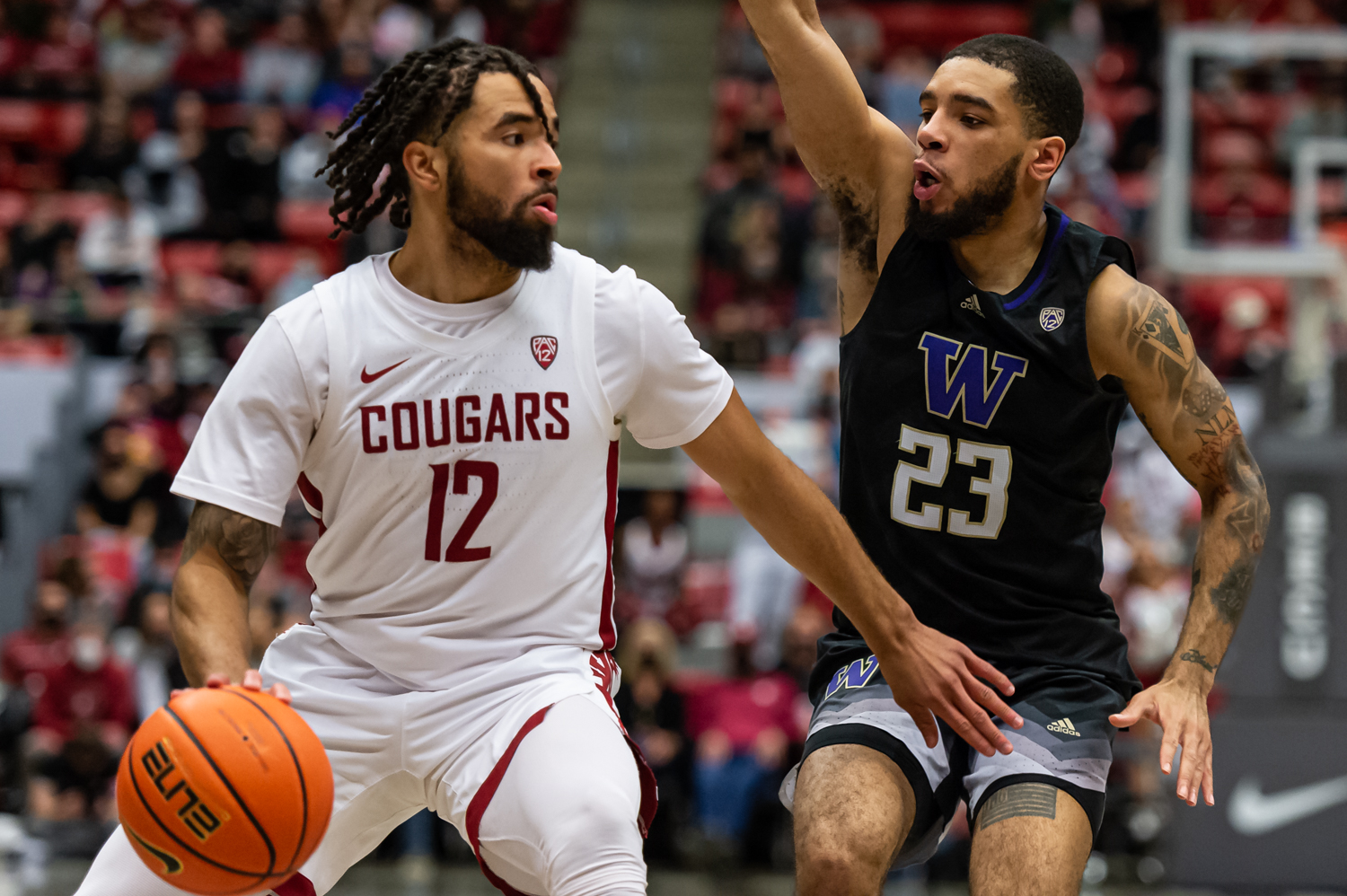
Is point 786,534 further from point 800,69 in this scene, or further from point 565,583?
point 800,69

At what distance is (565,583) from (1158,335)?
1.57m

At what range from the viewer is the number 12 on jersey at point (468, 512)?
379 centimetres

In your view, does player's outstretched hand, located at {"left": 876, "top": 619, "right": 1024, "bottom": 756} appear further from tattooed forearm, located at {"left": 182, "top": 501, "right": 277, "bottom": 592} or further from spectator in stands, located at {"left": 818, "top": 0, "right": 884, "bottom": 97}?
spectator in stands, located at {"left": 818, "top": 0, "right": 884, "bottom": 97}

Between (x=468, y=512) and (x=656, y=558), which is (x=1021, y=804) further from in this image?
(x=656, y=558)

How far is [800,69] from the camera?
13.4 feet

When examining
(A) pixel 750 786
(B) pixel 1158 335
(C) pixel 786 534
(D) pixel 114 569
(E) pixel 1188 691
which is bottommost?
(A) pixel 750 786

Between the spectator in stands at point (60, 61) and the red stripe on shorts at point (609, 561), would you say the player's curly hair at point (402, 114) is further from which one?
the spectator in stands at point (60, 61)

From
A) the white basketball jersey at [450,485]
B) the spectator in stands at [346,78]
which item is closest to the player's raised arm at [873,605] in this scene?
the white basketball jersey at [450,485]

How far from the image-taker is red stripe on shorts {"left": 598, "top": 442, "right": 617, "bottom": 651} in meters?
4.02

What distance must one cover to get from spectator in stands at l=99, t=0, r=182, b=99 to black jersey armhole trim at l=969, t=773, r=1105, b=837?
42.0ft

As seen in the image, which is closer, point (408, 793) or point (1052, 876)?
point (1052, 876)

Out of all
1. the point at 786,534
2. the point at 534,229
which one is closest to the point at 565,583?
the point at 786,534

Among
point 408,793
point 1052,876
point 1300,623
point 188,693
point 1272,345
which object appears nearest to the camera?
point 188,693

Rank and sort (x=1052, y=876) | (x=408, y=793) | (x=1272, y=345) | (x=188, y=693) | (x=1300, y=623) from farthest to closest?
(x=1272, y=345), (x=1300, y=623), (x=408, y=793), (x=1052, y=876), (x=188, y=693)
